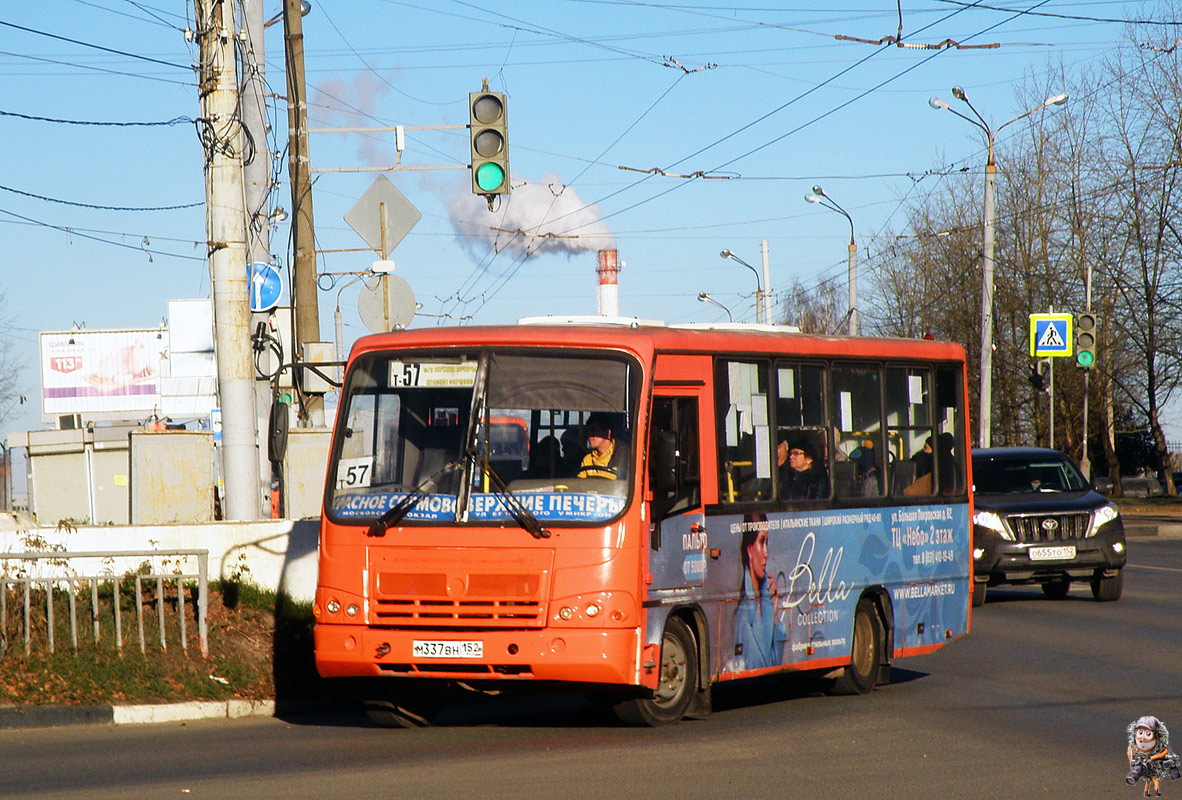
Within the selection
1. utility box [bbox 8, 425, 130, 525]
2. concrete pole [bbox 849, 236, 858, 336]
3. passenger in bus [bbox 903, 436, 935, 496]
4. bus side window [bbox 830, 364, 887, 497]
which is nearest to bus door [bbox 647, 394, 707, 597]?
bus side window [bbox 830, 364, 887, 497]

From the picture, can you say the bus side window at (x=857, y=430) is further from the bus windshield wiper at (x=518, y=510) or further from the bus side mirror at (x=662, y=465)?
the bus windshield wiper at (x=518, y=510)

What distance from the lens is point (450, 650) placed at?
9.40 meters

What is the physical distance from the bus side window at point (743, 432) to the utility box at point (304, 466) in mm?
7705

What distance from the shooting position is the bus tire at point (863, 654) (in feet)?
39.8

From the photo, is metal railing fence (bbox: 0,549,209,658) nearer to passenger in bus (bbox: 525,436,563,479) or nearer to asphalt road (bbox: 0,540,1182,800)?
asphalt road (bbox: 0,540,1182,800)

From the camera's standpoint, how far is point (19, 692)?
10.7 m

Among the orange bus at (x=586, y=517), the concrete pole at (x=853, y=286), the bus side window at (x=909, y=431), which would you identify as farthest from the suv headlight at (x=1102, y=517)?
the concrete pole at (x=853, y=286)

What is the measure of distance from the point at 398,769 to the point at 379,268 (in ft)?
30.4

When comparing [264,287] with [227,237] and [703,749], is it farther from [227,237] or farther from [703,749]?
[703,749]

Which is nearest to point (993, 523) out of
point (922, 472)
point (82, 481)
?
point (922, 472)

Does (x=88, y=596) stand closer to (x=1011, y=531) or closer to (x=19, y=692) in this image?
(x=19, y=692)

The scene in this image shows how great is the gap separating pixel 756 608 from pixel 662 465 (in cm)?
165

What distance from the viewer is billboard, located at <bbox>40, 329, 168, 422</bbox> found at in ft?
205

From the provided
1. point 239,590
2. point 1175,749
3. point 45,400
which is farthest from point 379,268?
point 45,400
